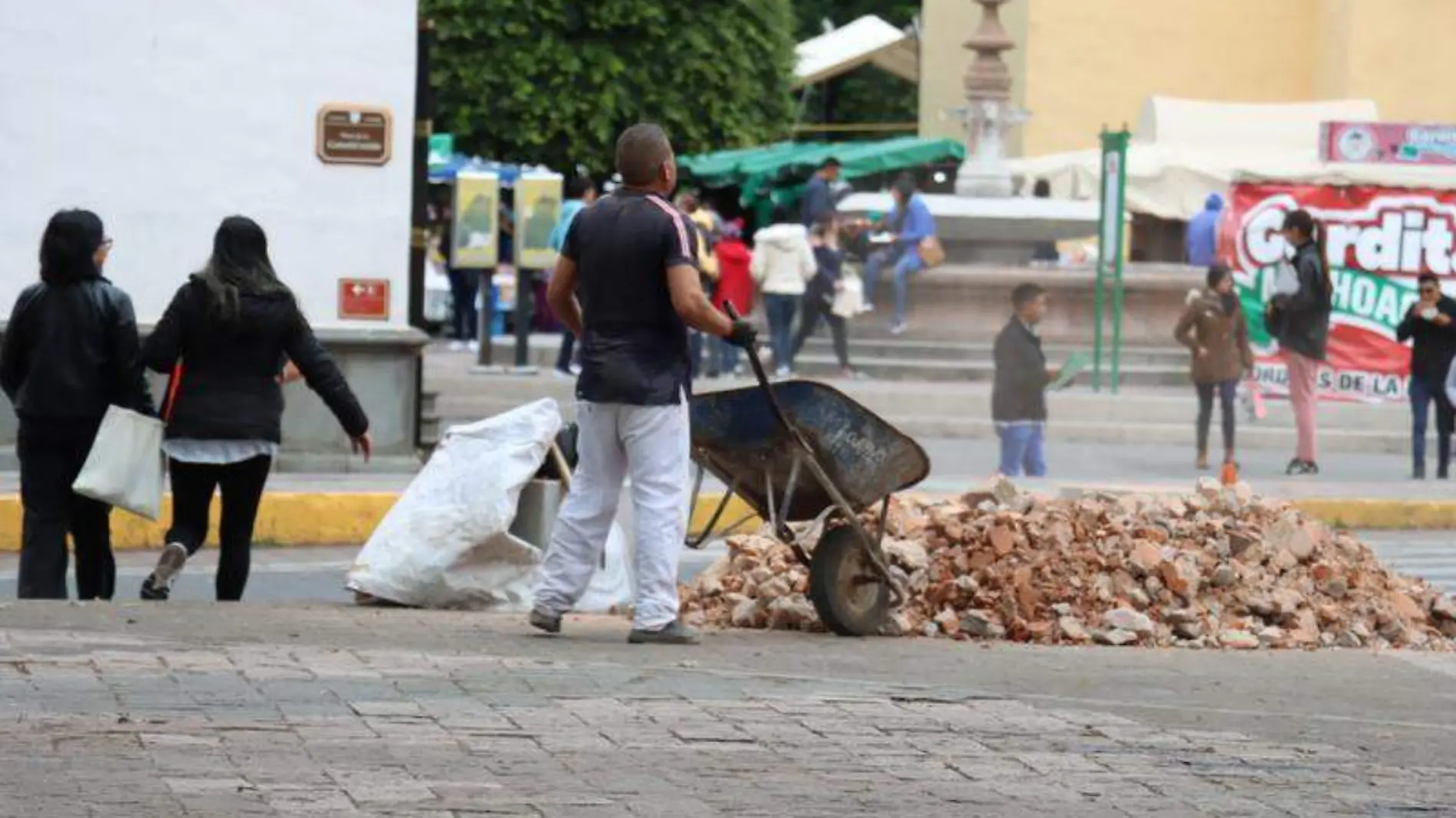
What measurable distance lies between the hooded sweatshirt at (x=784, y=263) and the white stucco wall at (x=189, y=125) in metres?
9.53

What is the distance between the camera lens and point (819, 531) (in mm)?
11250

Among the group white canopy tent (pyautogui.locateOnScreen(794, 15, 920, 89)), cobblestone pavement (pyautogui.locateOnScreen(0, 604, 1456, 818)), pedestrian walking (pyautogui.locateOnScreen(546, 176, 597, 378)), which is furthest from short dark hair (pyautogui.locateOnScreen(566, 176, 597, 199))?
white canopy tent (pyautogui.locateOnScreen(794, 15, 920, 89))

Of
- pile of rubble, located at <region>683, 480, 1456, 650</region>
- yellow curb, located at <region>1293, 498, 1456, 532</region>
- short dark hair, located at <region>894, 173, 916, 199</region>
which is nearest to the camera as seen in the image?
pile of rubble, located at <region>683, 480, 1456, 650</region>

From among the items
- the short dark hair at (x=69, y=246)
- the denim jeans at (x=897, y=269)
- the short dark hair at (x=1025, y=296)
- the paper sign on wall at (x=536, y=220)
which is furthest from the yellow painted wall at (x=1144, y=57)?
the short dark hair at (x=69, y=246)

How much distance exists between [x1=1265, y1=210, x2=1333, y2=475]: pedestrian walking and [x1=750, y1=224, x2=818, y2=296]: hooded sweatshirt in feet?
19.6

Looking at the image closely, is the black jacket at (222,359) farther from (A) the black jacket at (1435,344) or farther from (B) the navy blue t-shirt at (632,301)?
(A) the black jacket at (1435,344)

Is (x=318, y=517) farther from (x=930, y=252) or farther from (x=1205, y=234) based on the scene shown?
(x=1205, y=234)

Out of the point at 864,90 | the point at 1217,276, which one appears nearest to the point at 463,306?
the point at 1217,276

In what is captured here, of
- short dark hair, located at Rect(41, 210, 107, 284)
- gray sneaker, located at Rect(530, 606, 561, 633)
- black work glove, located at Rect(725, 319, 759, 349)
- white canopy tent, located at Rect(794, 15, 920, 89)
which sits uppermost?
white canopy tent, located at Rect(794, 15, 920, 89)

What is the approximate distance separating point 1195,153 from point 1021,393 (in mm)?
27860

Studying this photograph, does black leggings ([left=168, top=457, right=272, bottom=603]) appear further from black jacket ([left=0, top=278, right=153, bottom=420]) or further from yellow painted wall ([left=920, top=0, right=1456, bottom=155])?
yellow painted wall ([left=920, top=0, right=1456, bottom=155])

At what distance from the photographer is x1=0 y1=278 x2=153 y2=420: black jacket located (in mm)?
11648

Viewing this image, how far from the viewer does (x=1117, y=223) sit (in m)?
27.6

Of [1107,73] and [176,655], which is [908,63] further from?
[176,655]
